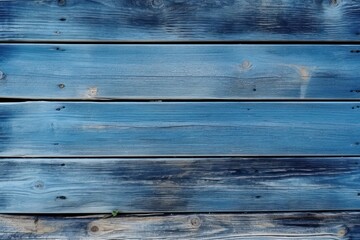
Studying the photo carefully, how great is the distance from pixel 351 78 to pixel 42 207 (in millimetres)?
916

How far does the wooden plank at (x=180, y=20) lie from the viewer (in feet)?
3.71

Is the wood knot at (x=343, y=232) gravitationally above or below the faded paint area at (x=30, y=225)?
above

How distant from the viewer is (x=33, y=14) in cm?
113

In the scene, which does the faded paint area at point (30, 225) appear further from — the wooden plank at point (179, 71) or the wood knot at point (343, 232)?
the wood knot at point (343, 232)

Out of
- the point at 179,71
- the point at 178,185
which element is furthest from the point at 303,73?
the point at 178,185

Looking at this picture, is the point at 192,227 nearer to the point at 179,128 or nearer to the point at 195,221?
the point at 195,221

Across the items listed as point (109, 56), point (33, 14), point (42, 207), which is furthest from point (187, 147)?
point (33, 14)

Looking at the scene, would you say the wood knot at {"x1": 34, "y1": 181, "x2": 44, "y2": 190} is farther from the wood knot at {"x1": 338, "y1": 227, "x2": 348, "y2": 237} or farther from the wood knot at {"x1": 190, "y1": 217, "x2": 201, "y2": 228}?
the wood knot at {"x1": 338, "y1": 227, "x2": 348, "y2": 237}

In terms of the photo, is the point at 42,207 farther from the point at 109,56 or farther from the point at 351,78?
the point at 351,78

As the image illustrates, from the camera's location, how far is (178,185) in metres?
1.18

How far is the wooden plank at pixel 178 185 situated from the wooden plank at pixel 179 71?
18cm

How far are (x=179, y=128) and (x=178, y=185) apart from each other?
0.52ft

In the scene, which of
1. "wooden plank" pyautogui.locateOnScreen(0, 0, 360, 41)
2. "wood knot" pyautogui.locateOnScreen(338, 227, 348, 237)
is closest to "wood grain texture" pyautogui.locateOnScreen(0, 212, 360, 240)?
"wood knot" pyautogui.locateOnScreen(338, 227, 348, 237)

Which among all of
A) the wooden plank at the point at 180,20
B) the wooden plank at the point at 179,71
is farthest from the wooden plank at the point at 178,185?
the wooden plank at the point at 180,20
